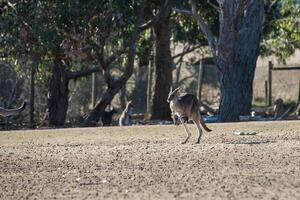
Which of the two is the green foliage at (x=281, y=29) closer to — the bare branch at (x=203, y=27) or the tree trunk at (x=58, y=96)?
the bare branch at (x=203, y=27)

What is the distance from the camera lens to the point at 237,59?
2591 centimetres

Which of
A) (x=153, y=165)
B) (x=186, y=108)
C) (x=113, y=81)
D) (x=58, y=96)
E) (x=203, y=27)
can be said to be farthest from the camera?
(x=58, y=96)

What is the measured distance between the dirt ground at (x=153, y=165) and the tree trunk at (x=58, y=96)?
640cm

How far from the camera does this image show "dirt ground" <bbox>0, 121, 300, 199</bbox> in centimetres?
1214

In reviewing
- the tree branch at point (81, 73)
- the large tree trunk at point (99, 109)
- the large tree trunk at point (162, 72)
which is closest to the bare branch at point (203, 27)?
the large tree trunk at point (99, 109)

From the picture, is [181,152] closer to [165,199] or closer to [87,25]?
[165,199]

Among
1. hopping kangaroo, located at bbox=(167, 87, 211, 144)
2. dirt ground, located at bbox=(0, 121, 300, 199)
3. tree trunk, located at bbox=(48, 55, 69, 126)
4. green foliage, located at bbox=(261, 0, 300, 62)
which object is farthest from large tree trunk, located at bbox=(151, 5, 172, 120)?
hopping kangaroo, located at bbox=(167, 87, 211, 144)

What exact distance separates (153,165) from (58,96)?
44.7ft

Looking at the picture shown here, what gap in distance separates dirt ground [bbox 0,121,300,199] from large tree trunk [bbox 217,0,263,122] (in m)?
4.54

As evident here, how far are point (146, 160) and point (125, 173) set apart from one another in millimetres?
1463

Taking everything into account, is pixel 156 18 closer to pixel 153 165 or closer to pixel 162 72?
pixel 162 72

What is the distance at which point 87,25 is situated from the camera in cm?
Result: 2577

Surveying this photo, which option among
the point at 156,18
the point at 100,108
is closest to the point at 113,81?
the point at 100,108

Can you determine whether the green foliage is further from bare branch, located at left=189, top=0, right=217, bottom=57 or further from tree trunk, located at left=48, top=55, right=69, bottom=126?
tree trunk, located at left=48, top=55, right=69, bottom=126
